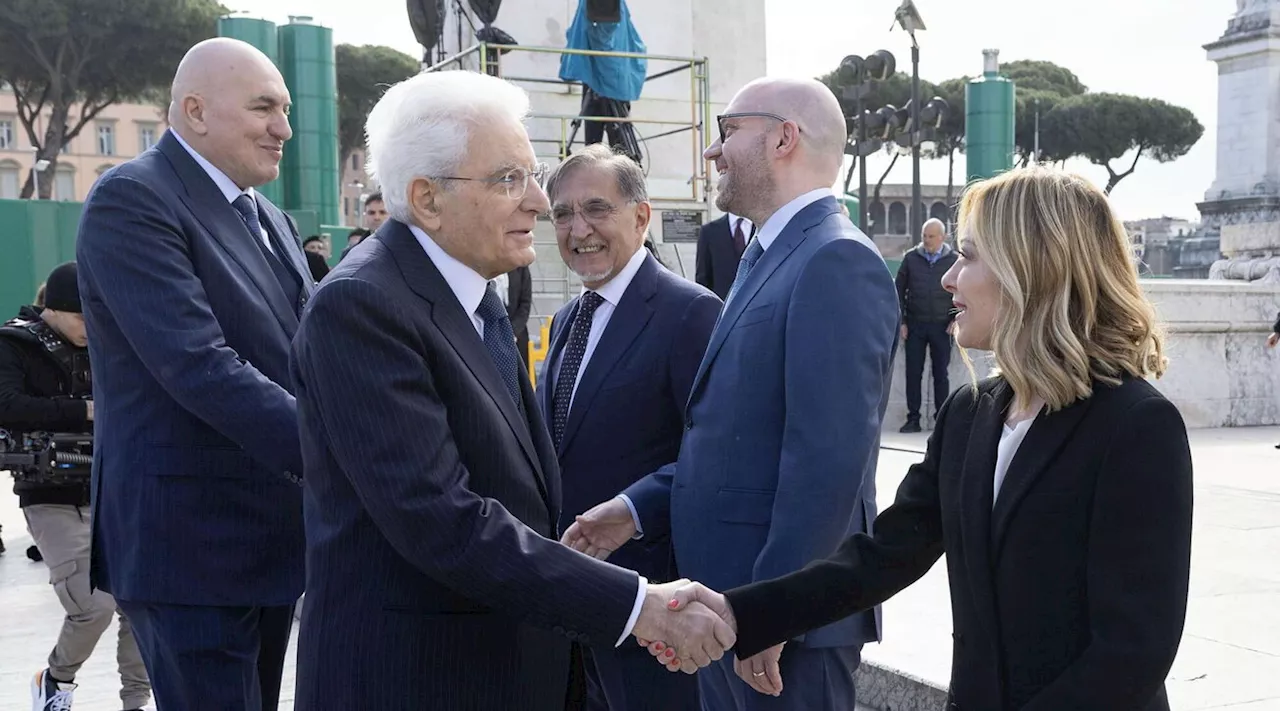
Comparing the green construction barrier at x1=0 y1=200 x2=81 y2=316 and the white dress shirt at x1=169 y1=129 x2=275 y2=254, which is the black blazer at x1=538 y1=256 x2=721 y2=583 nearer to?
the white dress shirt at x1=169 y1=129 x2=275 y2=254

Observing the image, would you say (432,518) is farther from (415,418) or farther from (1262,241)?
(1262,241)

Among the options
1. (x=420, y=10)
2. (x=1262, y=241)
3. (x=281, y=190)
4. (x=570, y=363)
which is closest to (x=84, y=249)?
(x=570, y=363)

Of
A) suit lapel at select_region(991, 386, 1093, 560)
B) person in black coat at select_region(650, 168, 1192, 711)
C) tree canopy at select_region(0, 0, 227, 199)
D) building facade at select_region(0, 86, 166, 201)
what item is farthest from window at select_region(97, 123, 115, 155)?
suit lapel at select_region(991, 386, 1093, 560)

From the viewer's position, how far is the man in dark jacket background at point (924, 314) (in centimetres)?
1199

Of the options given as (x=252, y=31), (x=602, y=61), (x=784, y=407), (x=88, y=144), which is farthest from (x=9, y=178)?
(x=784, y=407)

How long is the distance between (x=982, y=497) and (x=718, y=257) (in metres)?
6.94

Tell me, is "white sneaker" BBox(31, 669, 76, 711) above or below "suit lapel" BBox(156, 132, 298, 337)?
below

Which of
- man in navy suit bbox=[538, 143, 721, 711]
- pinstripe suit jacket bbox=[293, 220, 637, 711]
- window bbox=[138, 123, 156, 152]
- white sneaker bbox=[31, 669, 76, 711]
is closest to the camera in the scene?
pinstripe suit jacket bbox=[293, 220, 637, 711]

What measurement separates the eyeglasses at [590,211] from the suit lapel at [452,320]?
127cm

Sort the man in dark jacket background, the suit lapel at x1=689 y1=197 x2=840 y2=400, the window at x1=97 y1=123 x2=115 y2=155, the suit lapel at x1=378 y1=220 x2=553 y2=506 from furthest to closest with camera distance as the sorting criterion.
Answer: the window at x1=97 y1=123 x2=115 y2=155
the man in dark jacket background
the suit lapel at x1=689 y1=197 x2=840 y2=400
the suit lapel at x1=378 y1=220 x2=553 y2=506

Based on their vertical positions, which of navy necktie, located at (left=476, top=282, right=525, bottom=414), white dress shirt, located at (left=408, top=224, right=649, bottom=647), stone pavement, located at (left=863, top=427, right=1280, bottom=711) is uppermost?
white dress shirt, located at (left=408, top=224, right=649, bottom=647)

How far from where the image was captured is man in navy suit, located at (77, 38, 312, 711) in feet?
9.28

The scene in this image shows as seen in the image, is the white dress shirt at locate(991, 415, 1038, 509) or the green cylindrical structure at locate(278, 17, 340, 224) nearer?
the white dress shirt at locate(991, 415, 1038, 509)

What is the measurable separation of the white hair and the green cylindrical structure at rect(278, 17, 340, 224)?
50.5 feet
